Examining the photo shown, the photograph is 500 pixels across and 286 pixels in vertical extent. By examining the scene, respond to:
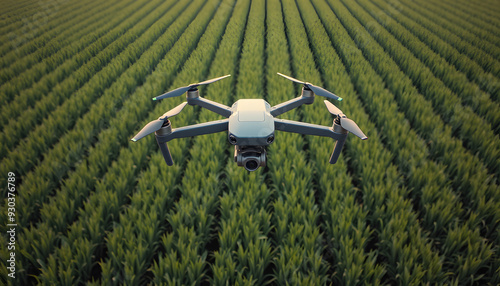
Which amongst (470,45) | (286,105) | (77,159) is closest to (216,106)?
(286,105)

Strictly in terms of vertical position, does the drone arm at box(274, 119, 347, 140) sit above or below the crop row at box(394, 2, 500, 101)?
below

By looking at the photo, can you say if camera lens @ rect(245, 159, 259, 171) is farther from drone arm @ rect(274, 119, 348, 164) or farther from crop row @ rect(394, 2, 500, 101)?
crop row @ rect(394, 2, 500, 101)

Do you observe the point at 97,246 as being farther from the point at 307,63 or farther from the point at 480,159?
the point at 307,63

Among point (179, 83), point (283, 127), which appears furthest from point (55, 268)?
point (179, 83)

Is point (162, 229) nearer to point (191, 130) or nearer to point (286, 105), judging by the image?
point (191, 130)

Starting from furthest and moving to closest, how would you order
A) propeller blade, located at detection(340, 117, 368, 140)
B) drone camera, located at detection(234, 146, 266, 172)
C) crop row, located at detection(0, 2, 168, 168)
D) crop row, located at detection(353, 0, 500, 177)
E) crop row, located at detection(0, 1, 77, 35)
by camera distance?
crop row, located at detection(0, 1, 77, 35)
crop row, located at detection(0, 2, 168, 168)
crop row, located at detection(353, 0, 500, 177)
drone camera, located at detection(234, 146, 266, 172)
propeller blade, located at detection(340, 117, 368, 140)

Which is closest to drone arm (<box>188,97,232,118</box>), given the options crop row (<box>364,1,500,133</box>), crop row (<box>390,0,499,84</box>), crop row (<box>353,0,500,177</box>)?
crop row (<box>353,0,500,177</box>)
